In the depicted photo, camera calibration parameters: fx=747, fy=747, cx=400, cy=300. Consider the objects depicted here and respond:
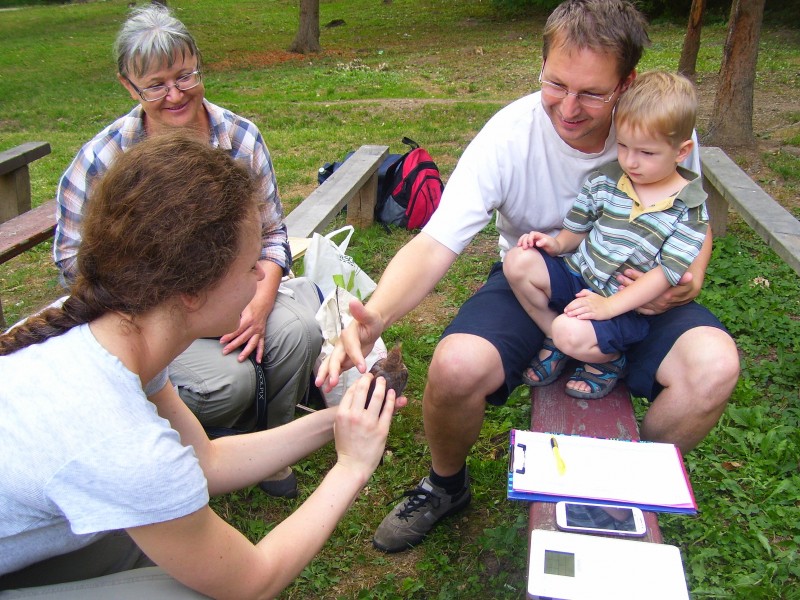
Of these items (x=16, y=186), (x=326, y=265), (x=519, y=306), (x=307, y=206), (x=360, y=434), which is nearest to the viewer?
(x=360, y=434)

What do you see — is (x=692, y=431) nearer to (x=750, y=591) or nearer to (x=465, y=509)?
(x=750, y=591)

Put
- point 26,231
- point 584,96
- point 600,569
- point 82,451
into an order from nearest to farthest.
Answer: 1. point 82,451
2. point 600,569
3. point 584,96
4. point 26,231

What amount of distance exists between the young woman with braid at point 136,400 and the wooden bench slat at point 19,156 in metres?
3.80

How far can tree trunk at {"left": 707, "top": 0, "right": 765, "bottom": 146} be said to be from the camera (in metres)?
6.25

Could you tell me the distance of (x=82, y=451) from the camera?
53.7 inches

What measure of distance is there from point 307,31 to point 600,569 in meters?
17.6

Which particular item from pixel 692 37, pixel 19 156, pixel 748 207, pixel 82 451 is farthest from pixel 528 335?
pixel 692 37

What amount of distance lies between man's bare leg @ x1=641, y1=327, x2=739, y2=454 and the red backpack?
2997mm

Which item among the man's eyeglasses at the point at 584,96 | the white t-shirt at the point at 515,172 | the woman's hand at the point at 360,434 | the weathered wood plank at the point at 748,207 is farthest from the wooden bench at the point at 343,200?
the weathered wood plank at the point at 748,207

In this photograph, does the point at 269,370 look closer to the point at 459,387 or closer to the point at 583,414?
the point at 459,387

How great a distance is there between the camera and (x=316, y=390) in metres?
3.27

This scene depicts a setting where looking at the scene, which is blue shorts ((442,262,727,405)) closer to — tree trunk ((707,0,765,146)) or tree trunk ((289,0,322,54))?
tree trunk ((707,0,765,146))

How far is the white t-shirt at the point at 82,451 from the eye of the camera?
1.37 meters

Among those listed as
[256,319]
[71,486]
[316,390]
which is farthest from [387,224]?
[71,486]
